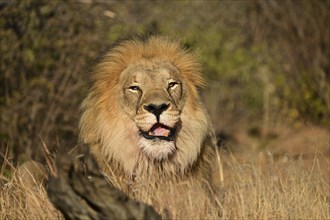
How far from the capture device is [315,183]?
17.9ft

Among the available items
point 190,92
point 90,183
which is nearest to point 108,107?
point 190,92

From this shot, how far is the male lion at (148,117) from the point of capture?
17.0 feet

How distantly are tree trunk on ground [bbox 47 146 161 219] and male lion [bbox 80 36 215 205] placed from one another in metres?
1.28

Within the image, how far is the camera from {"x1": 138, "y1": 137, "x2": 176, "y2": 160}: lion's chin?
5164 millimetres

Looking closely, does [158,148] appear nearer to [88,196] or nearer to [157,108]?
[157,108]

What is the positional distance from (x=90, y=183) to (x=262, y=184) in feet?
6.72

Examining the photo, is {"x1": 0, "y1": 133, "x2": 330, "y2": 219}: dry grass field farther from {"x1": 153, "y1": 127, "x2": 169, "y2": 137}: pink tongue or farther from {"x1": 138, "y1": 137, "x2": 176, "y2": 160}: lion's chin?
{"x1": 153, "y1": 127, "x2": 169, "y2": 137}: pink tongue

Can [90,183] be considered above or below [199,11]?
below

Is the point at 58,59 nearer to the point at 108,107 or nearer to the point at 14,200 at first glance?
the point at 108,107

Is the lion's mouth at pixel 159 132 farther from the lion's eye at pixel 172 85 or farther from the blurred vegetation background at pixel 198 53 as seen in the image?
the blurred vegetation background at pixel 198 53

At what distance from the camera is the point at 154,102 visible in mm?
5090

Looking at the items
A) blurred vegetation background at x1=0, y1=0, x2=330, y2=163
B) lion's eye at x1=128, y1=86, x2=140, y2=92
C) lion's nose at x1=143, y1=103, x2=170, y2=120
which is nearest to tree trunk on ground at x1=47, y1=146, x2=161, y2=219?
lion's nose at x1=143, y1=103, x2=170, y2=120

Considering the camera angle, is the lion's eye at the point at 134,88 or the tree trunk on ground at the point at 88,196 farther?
the lion's eye at the point at 134,88

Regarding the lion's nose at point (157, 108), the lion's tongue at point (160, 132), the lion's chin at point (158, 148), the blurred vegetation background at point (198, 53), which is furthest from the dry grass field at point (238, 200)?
the blurred vegetation background at point (198, 53)
